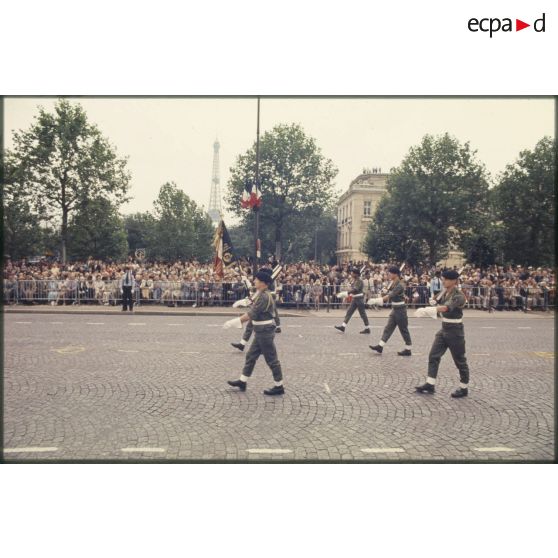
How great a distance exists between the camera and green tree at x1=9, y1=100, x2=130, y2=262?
49.6ft

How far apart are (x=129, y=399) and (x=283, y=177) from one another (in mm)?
35147

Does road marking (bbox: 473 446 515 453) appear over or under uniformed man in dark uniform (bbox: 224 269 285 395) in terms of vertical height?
under

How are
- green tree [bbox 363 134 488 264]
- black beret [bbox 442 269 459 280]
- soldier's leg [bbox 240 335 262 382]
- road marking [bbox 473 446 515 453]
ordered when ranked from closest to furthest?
road marking [bbox 473 446 515 453] → soldier's leg [bbox 240 335 262 382] → black beret [bbox 442 269 459 280] → green tree [bbox 363 134 488 264]

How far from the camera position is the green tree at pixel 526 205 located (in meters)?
18.1

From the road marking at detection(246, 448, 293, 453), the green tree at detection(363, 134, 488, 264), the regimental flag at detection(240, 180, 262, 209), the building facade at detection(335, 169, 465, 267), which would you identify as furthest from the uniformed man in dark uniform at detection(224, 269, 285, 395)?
the building facade at detection(335, 169, 465, 267)

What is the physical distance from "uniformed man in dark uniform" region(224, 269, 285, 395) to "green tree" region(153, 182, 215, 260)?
42.0 metres

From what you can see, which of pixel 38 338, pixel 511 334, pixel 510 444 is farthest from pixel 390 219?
pixel 510 444

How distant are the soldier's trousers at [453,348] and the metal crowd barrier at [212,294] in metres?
11.0

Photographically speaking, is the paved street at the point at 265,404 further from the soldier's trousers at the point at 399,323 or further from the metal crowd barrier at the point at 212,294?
the metal crowd barrier at the point at 212,294

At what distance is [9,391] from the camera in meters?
6.53

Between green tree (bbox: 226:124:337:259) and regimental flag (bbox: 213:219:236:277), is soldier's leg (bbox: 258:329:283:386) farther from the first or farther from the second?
green tree (bbox: 226:124:337:259)

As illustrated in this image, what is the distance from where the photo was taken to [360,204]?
2084 inches

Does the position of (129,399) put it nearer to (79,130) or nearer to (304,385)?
(304,385)

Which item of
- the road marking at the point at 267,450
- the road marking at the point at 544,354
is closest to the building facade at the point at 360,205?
the road marking at the point at 544,354
